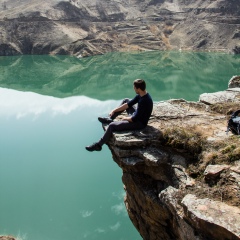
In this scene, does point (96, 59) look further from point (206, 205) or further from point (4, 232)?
point (206, 205)

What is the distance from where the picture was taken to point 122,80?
179 ft

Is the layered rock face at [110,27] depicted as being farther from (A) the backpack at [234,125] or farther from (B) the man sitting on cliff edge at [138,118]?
(A) the backpack at [234,125]

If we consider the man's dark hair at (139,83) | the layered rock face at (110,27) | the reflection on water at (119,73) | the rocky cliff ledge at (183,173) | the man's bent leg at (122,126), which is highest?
the layered rock face at (110,27)

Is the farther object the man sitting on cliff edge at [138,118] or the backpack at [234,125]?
the man sitting on cliff edge at [138,118]

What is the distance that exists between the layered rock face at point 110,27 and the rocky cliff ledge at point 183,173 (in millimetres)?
79357

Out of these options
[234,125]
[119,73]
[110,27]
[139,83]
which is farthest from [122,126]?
[110,27]

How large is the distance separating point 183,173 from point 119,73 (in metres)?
54.3

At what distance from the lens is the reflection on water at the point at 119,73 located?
45.9 m

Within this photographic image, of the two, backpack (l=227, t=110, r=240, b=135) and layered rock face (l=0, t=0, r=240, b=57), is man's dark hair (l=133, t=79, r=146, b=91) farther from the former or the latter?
layered rock face (l=0, t=0, r=240, b=57)

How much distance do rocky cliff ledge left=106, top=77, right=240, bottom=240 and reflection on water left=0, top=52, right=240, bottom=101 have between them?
29.6m

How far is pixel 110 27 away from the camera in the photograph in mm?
102312

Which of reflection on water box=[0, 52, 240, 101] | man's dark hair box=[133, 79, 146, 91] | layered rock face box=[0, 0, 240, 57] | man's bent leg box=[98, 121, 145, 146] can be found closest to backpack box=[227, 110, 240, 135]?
man's bent leg box=[98, 121, 145, 146]

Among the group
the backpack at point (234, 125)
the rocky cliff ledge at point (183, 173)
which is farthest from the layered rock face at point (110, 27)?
the backpack at point (234, 125)

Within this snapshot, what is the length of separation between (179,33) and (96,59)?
3278 cm
